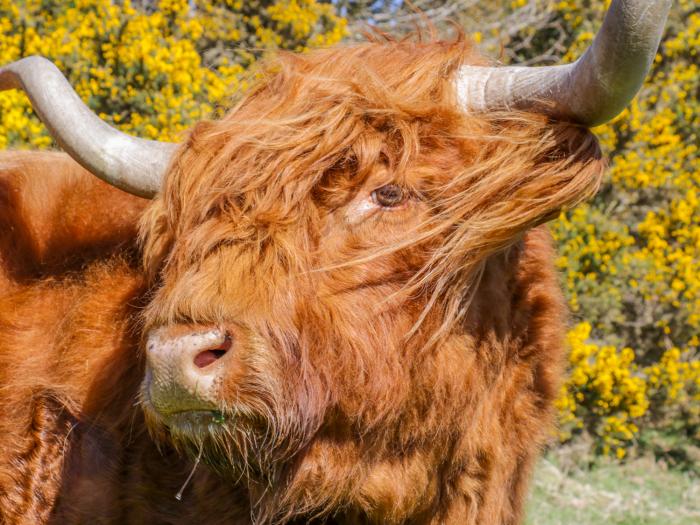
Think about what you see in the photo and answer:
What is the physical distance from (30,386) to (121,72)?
14.3 feet

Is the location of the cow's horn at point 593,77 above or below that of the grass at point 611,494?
above

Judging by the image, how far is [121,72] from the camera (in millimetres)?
6438

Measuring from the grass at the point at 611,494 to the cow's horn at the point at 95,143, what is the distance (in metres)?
4.38

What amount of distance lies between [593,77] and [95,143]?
1.55 m

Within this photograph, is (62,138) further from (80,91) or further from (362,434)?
(80,91)

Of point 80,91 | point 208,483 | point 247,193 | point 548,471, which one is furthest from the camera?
point 548,471

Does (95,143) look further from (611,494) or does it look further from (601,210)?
(601,210)

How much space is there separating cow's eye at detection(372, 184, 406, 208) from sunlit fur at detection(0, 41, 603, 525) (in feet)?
0.06

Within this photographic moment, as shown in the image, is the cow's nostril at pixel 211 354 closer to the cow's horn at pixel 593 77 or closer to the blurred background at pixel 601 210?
the cow's horn at pixel 593 77

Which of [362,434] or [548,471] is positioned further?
[548,471]

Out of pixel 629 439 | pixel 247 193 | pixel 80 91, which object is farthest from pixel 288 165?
pixel 629 439

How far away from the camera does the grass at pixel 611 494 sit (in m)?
6.38

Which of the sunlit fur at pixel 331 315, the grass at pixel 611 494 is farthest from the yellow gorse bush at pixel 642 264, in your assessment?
the sunlit fur at pixel 331 315

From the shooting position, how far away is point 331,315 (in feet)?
6.75
